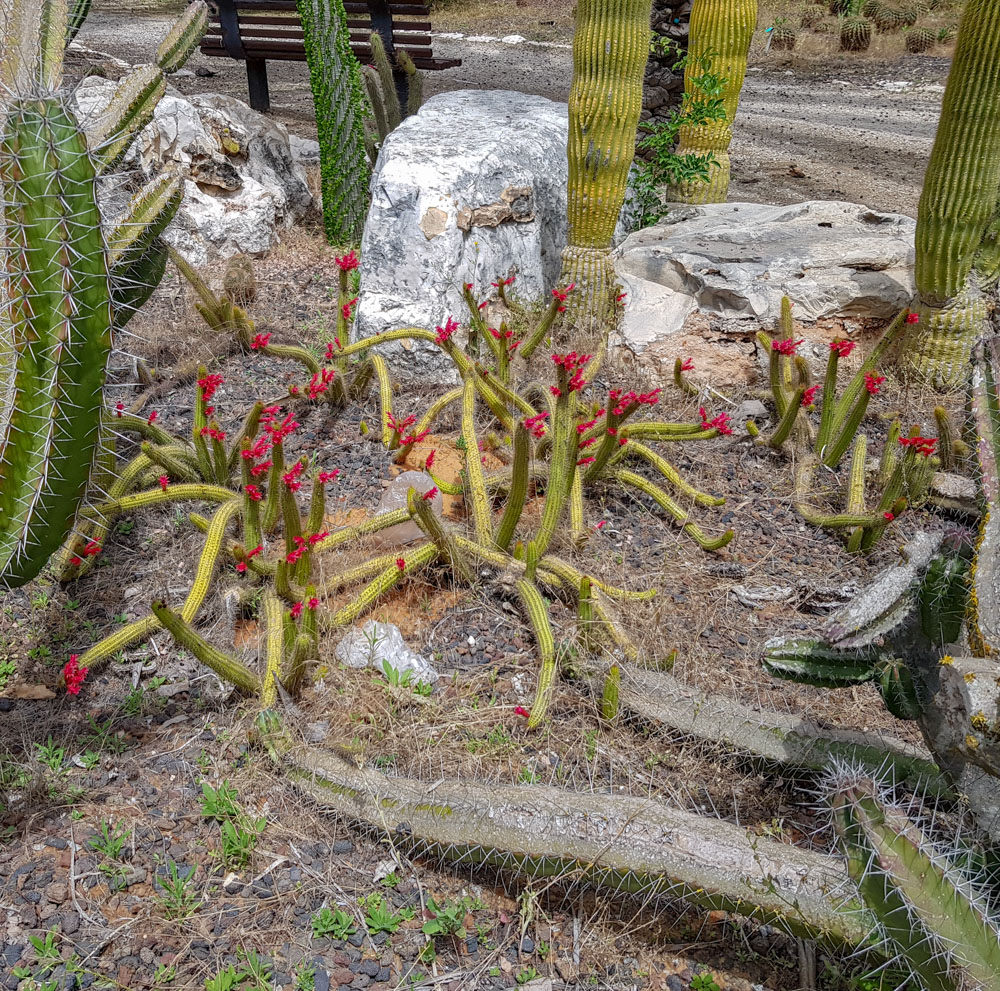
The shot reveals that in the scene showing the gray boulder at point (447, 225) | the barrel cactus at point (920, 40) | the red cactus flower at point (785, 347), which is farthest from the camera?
the barrel cactus at point (920, 40)

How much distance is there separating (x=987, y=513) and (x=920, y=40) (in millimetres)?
13333

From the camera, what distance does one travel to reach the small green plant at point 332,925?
5.27ft

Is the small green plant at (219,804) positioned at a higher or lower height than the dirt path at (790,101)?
lower

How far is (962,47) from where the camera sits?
329cm

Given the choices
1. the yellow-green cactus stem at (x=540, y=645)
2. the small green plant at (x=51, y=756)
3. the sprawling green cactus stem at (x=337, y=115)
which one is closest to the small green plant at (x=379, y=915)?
the yellow-green cactus stem at (x=540, y=645)

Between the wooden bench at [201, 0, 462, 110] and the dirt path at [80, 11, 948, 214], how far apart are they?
26.8 inches

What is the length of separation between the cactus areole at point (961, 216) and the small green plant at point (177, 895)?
11.6 feet

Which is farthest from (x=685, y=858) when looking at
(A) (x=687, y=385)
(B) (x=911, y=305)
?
(B) (x=911, y=305)

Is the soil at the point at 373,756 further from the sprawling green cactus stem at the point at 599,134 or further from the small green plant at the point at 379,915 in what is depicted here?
the sprawling green cactus stem at the point at 599,134

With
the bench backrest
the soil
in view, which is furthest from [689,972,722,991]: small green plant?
the bench backrest

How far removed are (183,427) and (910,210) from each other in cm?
539

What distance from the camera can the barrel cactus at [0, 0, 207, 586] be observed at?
1686 mm

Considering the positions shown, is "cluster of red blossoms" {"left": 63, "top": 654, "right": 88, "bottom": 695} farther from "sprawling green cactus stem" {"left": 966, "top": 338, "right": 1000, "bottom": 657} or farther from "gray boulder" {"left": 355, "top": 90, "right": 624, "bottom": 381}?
"gray boulder" {"left": 355, "top": 90, "right": 624, "bottom": 381}

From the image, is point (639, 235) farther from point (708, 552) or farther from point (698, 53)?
point (708, 552)
